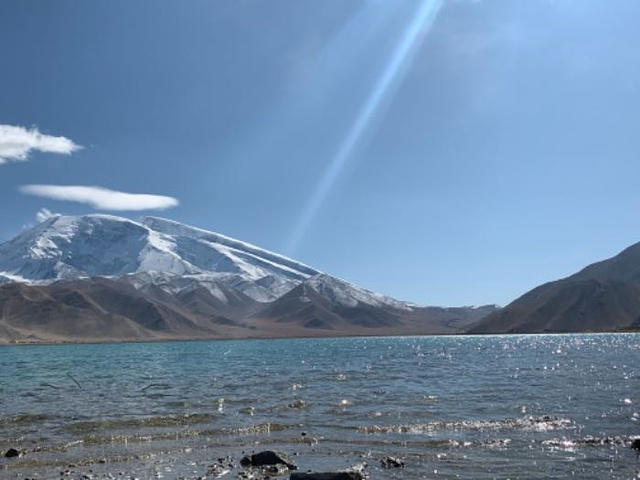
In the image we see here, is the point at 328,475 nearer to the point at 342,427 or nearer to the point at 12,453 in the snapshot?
the point at 342,427

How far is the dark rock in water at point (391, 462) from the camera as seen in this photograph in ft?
83.7

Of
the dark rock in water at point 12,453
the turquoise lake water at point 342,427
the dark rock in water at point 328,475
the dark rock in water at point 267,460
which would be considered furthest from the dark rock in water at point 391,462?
the dark rock in water at point 12,453

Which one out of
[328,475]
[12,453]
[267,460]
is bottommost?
[12,453]

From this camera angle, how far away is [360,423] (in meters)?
36.6

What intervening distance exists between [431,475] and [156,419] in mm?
21458

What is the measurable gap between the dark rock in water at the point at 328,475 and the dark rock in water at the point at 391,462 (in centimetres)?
269

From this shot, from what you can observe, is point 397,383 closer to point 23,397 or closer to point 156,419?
point 156,419

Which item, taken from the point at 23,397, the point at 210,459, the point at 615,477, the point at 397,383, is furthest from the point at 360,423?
the point at 23,397

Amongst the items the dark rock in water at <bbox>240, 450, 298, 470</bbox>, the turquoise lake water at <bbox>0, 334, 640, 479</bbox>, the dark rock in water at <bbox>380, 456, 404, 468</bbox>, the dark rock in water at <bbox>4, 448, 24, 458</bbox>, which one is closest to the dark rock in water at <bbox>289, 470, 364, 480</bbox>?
the turquoise lake water at <bbox>0, 334, 640, 479</bbox>

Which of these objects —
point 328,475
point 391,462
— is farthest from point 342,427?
point 328,475

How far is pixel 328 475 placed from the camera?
22312 millimetres

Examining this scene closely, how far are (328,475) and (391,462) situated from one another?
4.45 meters

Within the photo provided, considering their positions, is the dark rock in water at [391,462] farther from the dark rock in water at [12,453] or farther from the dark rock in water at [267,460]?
the dark rock in water at [12,453]

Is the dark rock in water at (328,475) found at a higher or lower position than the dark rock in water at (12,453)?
higher
